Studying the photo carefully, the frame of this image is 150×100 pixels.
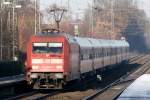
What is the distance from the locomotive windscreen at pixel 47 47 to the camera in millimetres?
27672

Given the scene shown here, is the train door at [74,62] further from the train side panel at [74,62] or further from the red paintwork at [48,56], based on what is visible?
the red paintwork at [48,56]

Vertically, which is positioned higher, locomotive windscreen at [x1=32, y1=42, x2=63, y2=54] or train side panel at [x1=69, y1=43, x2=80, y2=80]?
locomotive windscreen at [x1=32, y1=42, x2=63, y2=54]

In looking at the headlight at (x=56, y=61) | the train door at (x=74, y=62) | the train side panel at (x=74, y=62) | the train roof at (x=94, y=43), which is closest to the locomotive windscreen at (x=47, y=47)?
the headlight at (x=56, y=61)

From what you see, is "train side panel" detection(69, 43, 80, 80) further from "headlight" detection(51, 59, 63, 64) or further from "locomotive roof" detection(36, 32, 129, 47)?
"headlight" detection(51, 59, 63, 64)

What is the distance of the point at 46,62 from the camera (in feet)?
89.7

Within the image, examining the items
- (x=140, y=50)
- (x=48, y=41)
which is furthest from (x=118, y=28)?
(x=48, y=41)

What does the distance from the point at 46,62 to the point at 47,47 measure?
0.81m

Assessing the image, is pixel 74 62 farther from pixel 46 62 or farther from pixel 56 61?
pixel 46 62

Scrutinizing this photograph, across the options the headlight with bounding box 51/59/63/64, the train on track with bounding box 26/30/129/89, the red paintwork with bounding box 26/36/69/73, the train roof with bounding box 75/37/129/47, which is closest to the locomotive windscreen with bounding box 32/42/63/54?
the train on track with bounding box 26/30/129/89

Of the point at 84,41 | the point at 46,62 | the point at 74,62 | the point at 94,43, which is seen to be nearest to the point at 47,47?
the point at 46,62

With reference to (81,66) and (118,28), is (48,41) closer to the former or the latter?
(81,66)

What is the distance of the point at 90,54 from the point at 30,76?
1104 cm

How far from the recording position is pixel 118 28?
104812mm

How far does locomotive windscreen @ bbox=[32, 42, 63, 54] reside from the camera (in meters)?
27.7
